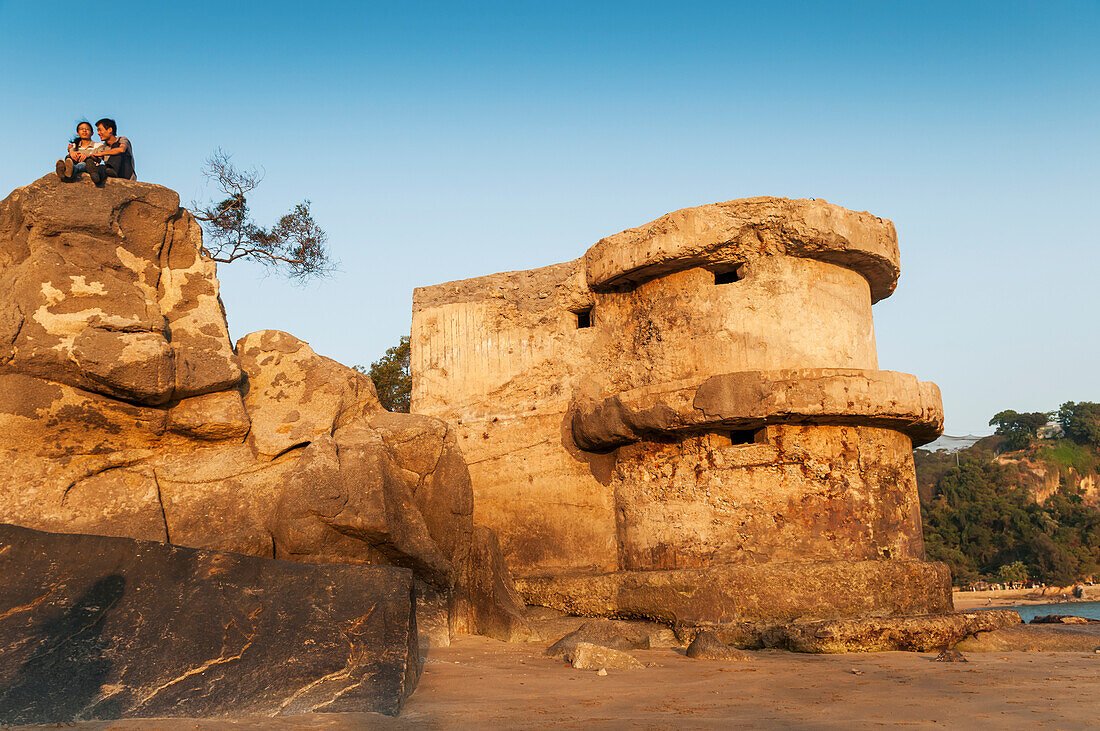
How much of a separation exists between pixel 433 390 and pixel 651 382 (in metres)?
2.14

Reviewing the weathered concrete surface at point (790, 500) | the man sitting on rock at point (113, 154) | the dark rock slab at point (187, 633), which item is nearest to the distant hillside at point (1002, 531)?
the weathered concrete surface at point (790, 500)

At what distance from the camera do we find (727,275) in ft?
22.4

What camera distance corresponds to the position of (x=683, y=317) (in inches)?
262

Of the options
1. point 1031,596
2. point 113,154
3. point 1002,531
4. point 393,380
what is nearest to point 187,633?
point 113,154

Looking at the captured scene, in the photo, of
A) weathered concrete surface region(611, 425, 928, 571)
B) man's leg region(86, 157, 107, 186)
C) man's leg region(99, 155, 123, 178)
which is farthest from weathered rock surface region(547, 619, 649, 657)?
man's leg region(99, 155, 123, 178)

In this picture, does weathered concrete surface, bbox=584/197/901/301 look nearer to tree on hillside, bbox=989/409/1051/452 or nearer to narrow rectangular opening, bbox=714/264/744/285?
narrow rectangular opening, bbox=714/264/744/285

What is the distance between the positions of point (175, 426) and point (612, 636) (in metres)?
2.95

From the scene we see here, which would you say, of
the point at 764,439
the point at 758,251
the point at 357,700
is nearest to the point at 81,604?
the point at 357,700

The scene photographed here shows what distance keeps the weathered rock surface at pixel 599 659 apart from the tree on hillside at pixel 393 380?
10.3 metres

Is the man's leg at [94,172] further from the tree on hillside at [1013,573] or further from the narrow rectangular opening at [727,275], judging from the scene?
the tree on hillside at [1013,573]

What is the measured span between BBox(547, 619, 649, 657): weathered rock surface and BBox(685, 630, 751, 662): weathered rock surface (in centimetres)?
48

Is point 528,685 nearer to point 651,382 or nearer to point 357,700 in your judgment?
point 357,700

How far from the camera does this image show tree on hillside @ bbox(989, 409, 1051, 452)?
48031 millimetres

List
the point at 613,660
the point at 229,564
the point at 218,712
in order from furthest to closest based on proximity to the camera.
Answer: the point at 613,660, the point at 229,564, the point at 218,712
